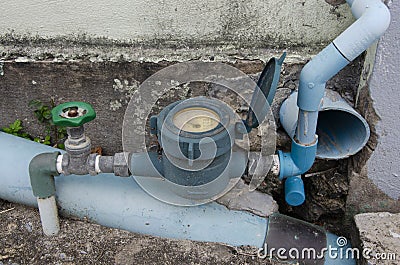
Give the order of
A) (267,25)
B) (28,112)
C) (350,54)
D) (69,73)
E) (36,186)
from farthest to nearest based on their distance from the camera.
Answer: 1. (28,112)
2. (69,73)
3. (267,25)
4. (36,186)
5. (350,54)

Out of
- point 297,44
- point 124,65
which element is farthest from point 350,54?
point 124,65

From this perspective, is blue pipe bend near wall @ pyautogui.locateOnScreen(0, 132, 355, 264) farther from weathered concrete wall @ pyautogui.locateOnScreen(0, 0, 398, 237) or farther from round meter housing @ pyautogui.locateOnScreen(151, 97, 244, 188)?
weathered concrete wall @ pyautogui.locateOnScreen(0, 0, 398, 237)

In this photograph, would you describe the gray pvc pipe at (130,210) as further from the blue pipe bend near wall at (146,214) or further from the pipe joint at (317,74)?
the pipe joint at (317,74)

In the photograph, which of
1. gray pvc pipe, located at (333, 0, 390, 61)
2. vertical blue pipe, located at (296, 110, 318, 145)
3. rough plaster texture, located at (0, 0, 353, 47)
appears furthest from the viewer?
rough plaster texture, located at (0, 0, 353, 47)

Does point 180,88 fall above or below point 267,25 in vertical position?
below

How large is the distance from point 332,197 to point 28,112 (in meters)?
1.18

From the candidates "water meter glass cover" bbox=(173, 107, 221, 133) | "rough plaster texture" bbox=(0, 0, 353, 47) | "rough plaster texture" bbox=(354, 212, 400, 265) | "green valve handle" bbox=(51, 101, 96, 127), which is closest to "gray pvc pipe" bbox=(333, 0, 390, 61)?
"rough plaster texture" bbox=(0, 0, 353, 47)

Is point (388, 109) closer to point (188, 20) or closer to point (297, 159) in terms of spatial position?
point (297, 159)

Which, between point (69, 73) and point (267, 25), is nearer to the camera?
point (267, 25)

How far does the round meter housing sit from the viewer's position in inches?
48.5

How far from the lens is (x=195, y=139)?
1220 millimetres

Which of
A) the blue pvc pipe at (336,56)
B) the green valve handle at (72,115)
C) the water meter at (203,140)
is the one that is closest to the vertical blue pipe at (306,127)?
the blue pvc pipe at (336,56)

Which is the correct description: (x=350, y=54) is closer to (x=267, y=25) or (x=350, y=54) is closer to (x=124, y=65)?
(x=267, y=25)

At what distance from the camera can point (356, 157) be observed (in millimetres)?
1610
